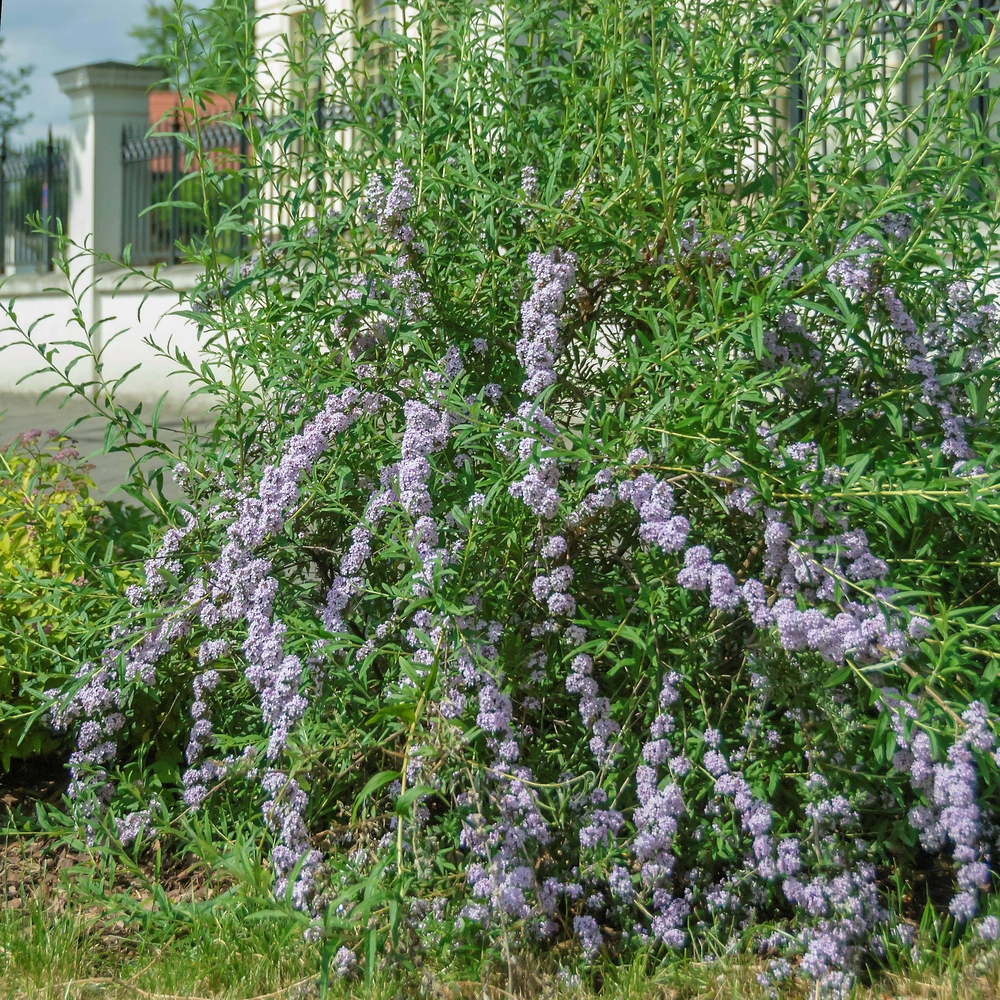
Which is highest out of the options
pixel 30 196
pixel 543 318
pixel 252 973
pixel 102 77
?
pixel 102 77

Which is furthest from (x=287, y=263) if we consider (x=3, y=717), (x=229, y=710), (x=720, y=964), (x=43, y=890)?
(x=720, y=964)

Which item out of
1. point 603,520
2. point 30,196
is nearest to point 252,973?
point 603,520

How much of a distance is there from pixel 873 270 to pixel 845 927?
170 cm

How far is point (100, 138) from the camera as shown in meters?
16.1

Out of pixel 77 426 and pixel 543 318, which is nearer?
pixel 543 318

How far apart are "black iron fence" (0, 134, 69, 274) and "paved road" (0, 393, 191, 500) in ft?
9.76

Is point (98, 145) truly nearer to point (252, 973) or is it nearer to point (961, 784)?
point (252, 973)

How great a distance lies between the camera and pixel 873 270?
9.68 ft

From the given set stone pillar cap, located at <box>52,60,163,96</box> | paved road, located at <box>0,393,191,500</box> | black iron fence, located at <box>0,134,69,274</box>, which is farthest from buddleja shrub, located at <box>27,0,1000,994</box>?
black iron fence, located at <box>0,134,69,274</box>

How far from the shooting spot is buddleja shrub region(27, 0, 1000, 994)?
265cm

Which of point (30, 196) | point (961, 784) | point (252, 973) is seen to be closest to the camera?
point (961, 784)

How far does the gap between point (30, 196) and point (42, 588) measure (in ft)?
54.6

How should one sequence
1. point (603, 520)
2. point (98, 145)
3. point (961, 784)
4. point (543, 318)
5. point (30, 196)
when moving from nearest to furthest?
1. point (961, 784)
2. point (543, 318)
3. point (603, 520)
4. point (98, 145)
5. point (30, 196)

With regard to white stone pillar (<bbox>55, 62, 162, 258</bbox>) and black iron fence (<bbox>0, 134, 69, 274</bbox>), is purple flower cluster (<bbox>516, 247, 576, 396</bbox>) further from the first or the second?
black iron fence (<bbox>0, 134, 69, 274</bbox>)
